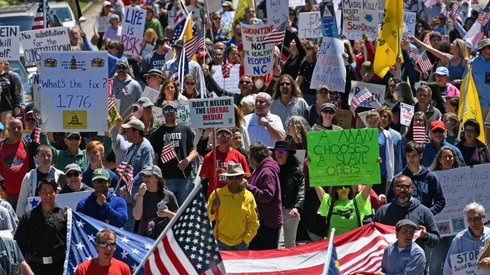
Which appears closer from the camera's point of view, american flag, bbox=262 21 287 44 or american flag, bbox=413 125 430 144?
american flag, bbox=413 125 430 144

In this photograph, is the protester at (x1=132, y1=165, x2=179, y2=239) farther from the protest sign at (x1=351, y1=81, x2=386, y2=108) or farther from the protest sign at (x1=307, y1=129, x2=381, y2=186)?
the protest sign at (x1=351, y1=81, x2=386, y2=108)

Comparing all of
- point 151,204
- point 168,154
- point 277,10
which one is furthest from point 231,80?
point 151,204

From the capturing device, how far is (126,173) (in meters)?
16.5

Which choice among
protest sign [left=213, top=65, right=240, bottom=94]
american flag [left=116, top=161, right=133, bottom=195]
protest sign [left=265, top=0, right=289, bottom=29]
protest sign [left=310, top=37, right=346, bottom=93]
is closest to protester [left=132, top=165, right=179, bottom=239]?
american flag [left=116, top=161, right=133, bottom=195]

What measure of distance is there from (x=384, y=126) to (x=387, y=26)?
3281 mm

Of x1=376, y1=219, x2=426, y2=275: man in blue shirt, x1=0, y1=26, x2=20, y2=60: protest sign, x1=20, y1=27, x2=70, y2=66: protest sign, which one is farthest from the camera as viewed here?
x1=20, y1=27, x2=70, y2=66: protest sign

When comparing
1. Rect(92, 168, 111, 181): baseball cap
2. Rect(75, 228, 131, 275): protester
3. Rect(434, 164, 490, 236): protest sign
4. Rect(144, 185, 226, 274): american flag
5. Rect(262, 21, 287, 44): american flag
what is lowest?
Rect(434, 164, 490, 236): protest sign

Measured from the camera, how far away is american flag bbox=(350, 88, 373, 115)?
19.8 m

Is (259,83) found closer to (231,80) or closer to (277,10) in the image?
(231,80)

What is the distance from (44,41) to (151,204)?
22.2 ft

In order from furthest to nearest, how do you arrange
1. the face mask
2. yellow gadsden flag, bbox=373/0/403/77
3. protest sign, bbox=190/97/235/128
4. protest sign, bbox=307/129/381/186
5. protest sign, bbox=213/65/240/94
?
1. protest sign, bbox=213/65/240/94
2. the face mask
3. yellow gadsden flag, bbox=373/0/403/77
4. protest sign, bbox=190/97/235/128
5. protest sign, bbox=307/129/381/186

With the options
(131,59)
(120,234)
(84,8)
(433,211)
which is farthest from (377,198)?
(84,8)

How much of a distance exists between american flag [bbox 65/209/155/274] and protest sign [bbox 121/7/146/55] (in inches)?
382

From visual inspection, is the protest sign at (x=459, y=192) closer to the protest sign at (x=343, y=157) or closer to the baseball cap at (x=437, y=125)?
the protest sign at (x=343, y=157)
